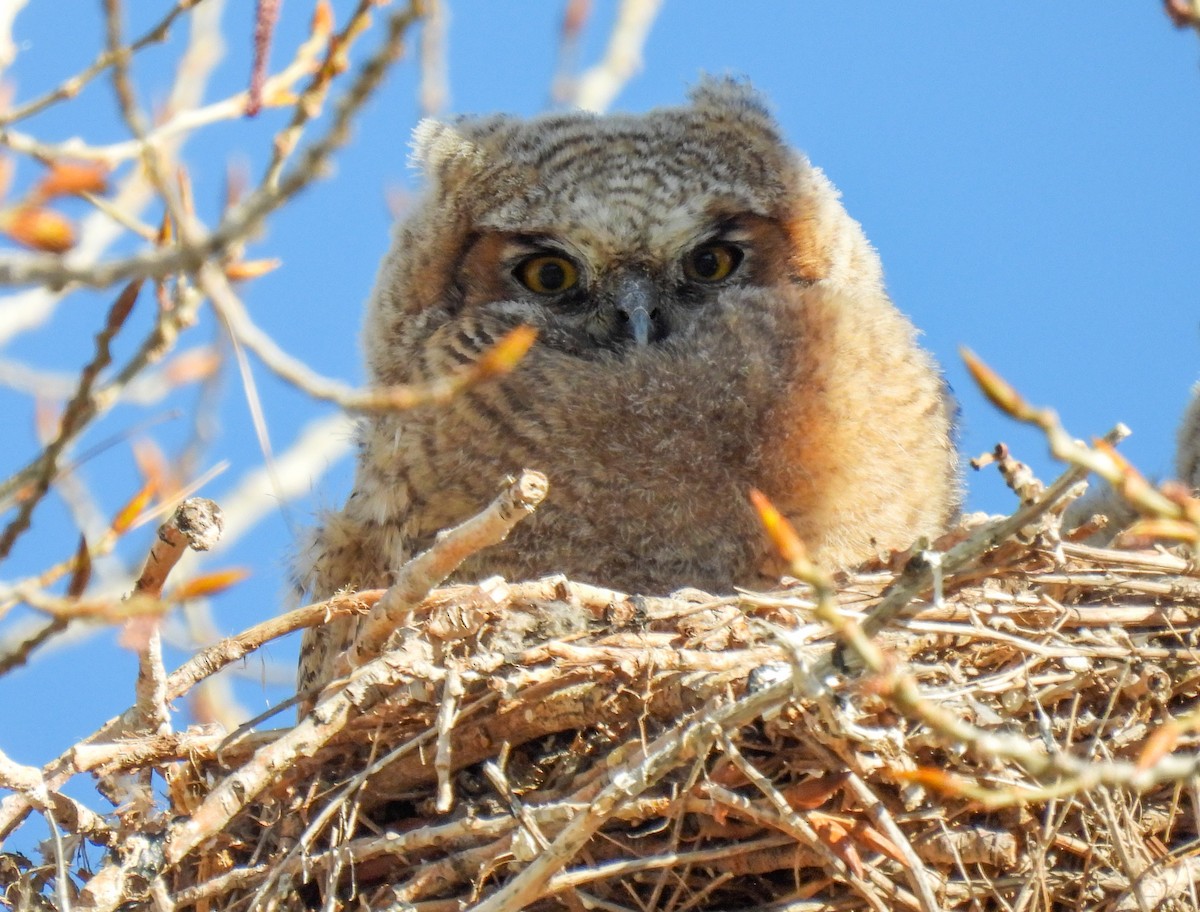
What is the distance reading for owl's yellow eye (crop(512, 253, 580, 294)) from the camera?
4277 millimetres

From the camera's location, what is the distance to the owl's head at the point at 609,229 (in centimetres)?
420

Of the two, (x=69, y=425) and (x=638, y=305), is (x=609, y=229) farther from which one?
(x=69, y=425)

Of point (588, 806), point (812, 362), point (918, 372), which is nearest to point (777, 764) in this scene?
point (588, 806)

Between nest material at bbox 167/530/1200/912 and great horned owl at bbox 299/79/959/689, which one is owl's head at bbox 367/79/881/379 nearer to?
great horned owl at bbox 299/79/959/689

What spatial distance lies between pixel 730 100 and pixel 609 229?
861mm

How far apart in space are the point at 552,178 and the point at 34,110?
2486 millimetres

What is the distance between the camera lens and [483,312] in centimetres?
415

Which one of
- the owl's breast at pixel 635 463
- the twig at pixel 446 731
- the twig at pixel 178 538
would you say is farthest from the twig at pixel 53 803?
the owl's breast at pixel 635 463

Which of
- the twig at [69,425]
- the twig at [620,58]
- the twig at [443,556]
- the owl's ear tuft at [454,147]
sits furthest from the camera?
the twig at [620,58]

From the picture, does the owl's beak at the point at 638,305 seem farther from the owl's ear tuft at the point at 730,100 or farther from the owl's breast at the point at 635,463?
the owl's ear tuft at the point at 730,100

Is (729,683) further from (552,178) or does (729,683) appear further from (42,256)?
(552,178)

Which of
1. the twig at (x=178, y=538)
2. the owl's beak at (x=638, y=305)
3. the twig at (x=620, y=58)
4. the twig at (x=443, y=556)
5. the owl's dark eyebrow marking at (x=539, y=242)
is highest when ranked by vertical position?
the twig at (x=620, y=58)

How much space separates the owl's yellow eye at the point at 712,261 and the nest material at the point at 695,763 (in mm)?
1369

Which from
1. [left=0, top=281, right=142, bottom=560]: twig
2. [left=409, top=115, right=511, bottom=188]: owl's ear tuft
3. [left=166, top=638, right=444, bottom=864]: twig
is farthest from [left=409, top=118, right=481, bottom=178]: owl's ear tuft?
[left=0, top=281, right=142, bottom=560]: twig
